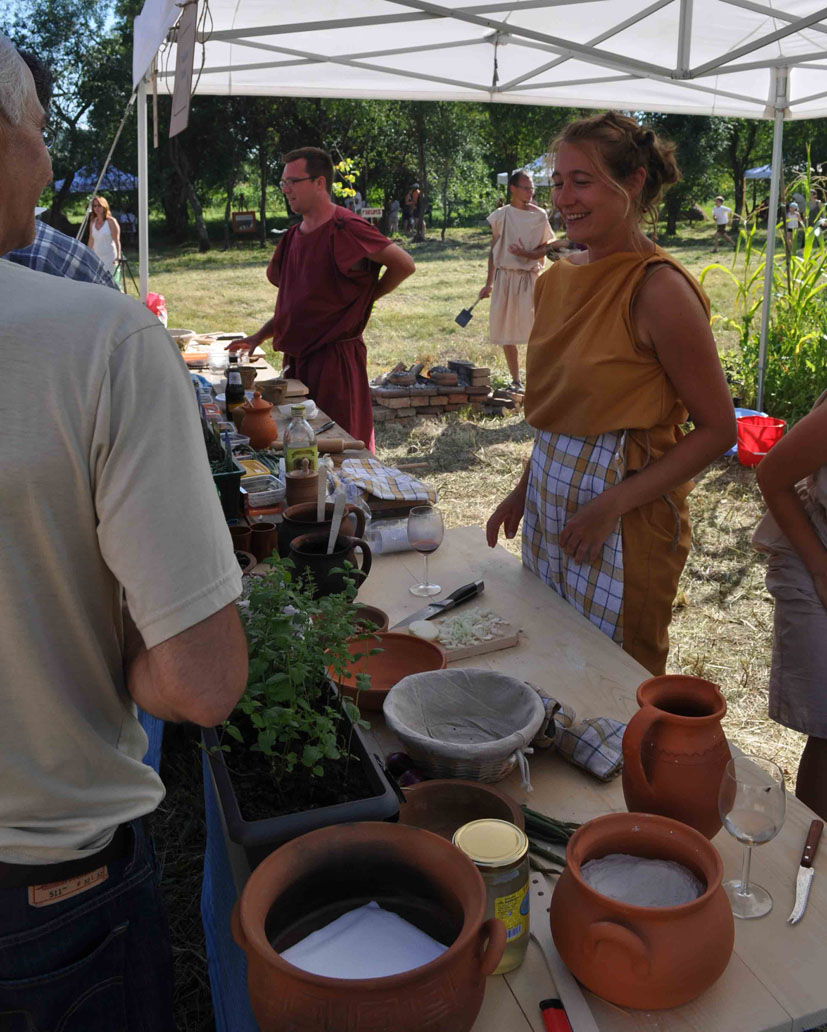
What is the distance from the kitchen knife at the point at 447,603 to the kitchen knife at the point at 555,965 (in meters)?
0.79

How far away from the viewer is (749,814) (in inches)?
47.9

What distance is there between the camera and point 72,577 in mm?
942

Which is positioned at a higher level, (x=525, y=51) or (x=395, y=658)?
(x=525, y=51)

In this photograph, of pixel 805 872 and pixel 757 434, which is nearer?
pixel 805 872

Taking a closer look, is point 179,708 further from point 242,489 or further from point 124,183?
point 124,183

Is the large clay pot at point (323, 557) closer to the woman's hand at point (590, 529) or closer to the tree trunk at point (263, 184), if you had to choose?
the woman's hand at point (590, 529)

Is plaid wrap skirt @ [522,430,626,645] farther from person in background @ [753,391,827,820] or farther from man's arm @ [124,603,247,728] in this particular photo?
man's arm @ [124,603,247,728]

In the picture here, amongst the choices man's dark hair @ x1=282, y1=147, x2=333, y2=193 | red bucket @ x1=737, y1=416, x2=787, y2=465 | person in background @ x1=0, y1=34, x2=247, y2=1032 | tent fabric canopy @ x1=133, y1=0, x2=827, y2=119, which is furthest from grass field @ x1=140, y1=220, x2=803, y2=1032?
tent fabric canopy @ x1=133, y1=0, x2=827, y2=119

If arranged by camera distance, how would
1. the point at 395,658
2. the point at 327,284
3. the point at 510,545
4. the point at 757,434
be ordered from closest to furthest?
1. the point at 395,658
2. the point at 327,284
3. the point at 510,545
4. the point at 757,434

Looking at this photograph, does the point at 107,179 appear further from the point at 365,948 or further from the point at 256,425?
the point at 365,948

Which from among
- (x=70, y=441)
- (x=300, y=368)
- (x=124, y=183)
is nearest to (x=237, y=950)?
(x=70, y=441)

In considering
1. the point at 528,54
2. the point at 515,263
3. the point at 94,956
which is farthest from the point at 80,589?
the point at 515,263

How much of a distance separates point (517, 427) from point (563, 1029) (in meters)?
6.53

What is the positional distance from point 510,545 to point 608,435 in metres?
2.87
